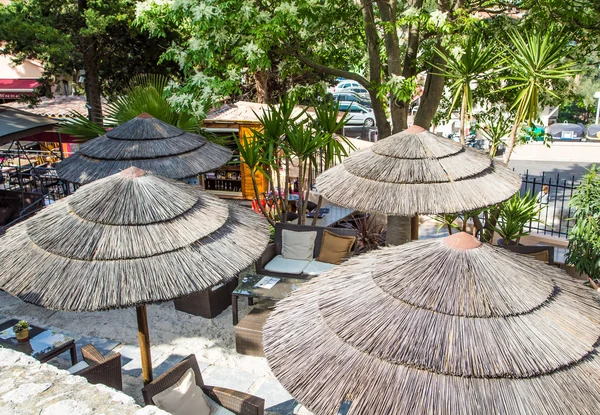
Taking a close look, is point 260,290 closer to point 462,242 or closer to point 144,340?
point 144,340

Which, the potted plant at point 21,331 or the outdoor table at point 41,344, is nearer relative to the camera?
the outdoor table at point 41,344

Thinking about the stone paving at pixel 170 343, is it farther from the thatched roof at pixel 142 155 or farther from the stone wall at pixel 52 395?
the stone wall at pixel 52 395

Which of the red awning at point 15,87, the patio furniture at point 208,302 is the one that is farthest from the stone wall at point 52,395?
the red awning at point 15,87

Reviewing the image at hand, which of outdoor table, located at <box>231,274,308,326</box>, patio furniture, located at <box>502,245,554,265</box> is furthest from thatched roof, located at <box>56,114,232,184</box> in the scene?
patio furniture, located at <box>502,245,554,265</box>

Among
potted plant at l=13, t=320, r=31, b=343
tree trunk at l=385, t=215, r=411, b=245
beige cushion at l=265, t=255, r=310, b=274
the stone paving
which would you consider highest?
tree trunk at l=385, t=215, r=411, b=245

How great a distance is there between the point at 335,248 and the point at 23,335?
480 centimetres

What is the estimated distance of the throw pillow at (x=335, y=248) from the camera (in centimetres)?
898

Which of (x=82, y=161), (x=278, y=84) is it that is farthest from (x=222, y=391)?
(x=278, y=84)

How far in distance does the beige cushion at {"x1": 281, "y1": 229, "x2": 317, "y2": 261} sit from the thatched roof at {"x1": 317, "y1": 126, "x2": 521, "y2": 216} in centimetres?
198

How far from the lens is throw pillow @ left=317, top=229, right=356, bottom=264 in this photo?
8977 mm

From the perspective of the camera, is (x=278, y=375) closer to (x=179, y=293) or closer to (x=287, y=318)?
(x=287, y=318)

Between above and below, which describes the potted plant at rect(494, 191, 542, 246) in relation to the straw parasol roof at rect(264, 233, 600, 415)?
below

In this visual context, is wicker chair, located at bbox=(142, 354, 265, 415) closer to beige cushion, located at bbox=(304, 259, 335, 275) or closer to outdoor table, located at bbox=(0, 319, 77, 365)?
outdoor table, located at bbox=(0, 319, 77, 365)

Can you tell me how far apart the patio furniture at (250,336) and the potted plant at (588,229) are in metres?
4.87
